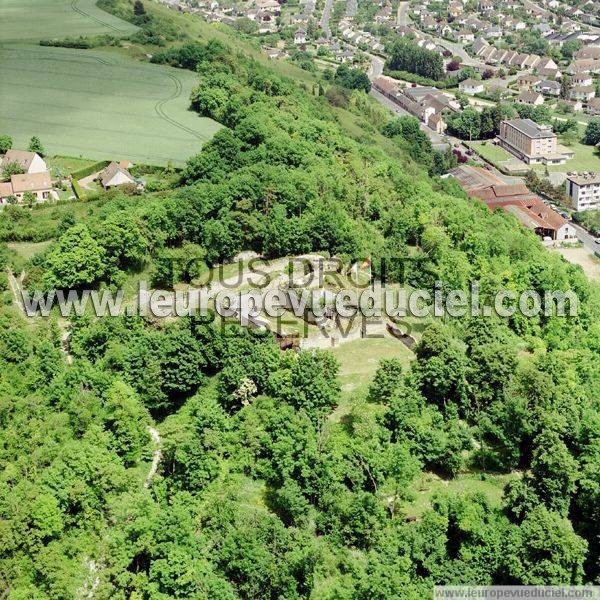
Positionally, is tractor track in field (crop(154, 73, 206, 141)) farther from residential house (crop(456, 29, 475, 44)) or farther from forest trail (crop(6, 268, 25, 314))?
residential house (crop(456, 29, 475, 44))

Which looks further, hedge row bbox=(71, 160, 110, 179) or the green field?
the green field

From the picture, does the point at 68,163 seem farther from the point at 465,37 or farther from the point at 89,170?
the point at 465,37

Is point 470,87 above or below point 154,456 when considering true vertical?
below

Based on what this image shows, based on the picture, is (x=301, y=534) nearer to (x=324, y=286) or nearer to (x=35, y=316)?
(x=324, y=286)

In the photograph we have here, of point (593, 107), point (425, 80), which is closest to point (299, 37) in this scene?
point (425, 80)

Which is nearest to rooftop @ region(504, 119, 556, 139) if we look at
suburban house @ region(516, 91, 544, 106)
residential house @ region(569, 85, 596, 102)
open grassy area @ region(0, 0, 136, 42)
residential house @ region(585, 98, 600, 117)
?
suburban house @ region(516, 91, 544, 106)

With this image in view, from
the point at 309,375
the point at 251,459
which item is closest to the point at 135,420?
the point at 251,459
